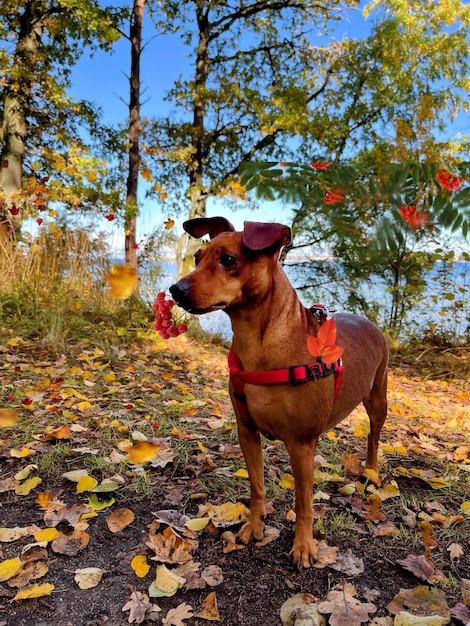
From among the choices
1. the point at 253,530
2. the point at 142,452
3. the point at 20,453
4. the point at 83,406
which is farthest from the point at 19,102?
the point at 253,530

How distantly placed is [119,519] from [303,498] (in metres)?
0.92

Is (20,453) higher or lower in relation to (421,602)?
higher

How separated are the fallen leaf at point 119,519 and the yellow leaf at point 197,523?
28cm

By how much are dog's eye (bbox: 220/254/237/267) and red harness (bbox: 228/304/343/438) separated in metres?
0.44

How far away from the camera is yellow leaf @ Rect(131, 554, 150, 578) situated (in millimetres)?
1797

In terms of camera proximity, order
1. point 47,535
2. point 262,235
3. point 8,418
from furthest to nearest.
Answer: point 8,418 < point 47,535 < point 262,235

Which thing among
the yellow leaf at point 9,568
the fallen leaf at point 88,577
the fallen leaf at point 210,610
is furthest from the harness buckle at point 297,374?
the yellow leaf at point 9,568

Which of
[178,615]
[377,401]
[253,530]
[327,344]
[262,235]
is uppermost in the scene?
[262,235]

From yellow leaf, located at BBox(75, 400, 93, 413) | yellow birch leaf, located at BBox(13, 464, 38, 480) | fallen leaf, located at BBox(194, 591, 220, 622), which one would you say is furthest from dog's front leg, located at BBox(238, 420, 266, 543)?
yellow leaf, located at BBox(75, 400, 93, 413)

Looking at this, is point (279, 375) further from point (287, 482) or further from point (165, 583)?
point (287, 482)

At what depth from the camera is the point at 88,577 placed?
177 centimetres

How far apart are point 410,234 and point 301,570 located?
1634 millimetres

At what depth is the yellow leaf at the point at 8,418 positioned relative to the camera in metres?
3.01

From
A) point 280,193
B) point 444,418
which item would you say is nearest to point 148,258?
point 444,418
